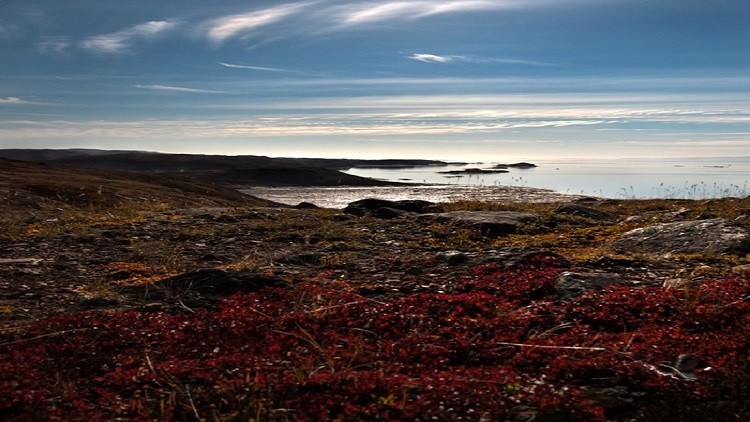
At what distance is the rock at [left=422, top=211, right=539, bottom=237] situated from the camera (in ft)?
51.2

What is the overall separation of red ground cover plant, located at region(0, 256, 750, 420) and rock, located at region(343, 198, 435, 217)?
11.9m

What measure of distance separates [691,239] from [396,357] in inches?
336

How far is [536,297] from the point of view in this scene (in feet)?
29.8

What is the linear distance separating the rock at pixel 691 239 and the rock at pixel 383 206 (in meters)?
9.44

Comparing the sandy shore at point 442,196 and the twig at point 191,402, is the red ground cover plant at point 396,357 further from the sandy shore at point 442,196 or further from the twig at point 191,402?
the sandy shore at point 442,196

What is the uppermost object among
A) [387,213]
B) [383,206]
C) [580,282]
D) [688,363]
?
[383,206]

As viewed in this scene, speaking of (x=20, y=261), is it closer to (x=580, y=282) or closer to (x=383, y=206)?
(x=580, y=282)

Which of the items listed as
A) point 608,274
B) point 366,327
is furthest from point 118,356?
→ point 608,274

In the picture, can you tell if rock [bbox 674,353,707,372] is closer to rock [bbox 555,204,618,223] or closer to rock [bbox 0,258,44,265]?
rock [bbox 0,258,44,265]

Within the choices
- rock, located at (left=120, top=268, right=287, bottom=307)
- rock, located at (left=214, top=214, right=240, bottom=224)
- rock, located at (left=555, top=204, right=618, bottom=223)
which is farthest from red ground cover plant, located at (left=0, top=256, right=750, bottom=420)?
rock, located at (left=555, top=204, right=618, bottom=223)

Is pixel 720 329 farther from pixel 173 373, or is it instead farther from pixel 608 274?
pixel 173 373

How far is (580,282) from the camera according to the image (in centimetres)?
925

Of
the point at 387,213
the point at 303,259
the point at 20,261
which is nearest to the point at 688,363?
the point at 303,259

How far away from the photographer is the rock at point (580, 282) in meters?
8.95
